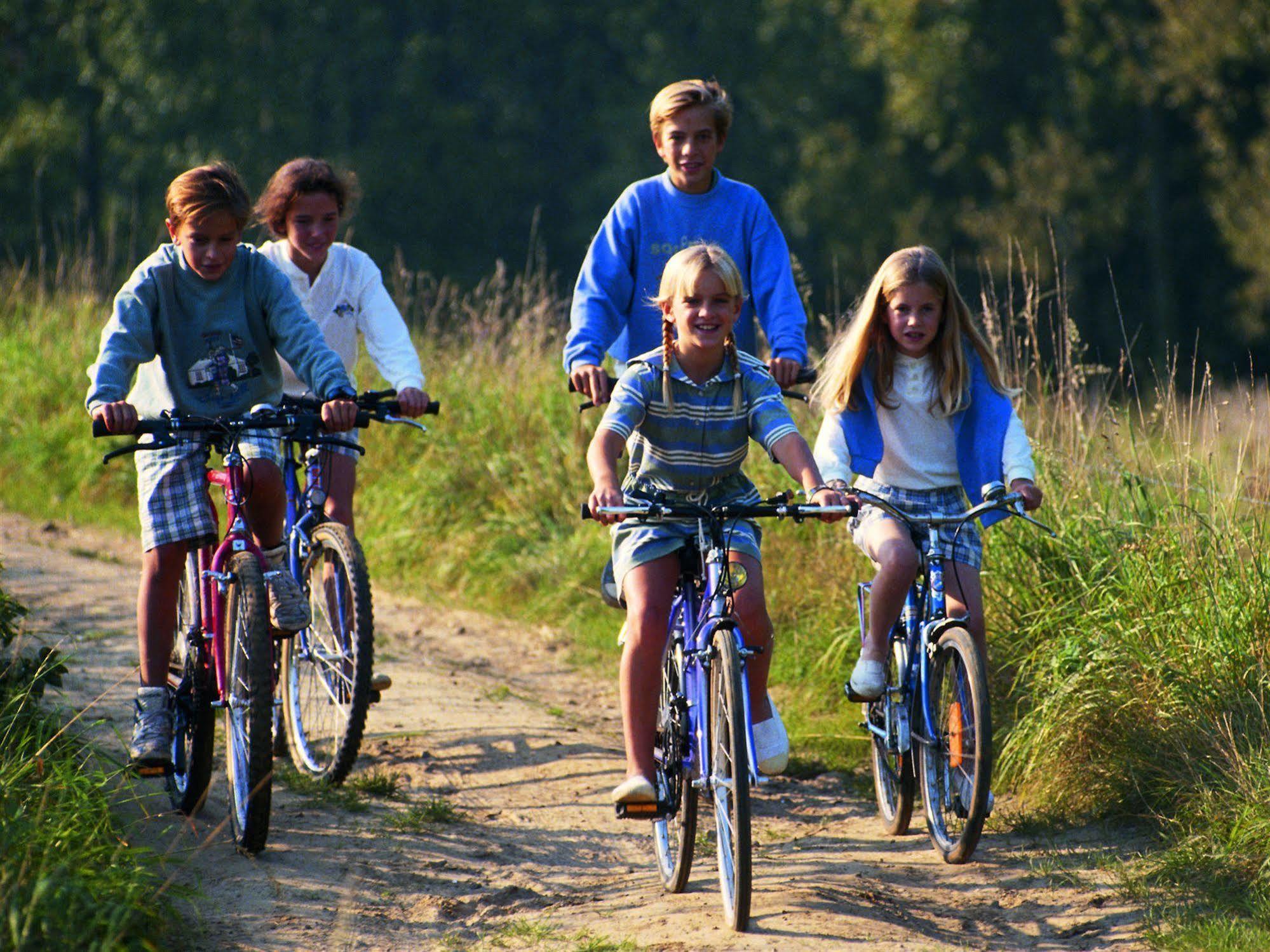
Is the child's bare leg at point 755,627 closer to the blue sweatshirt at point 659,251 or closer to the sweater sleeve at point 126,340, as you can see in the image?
the blue sweatshirt at point 659,251

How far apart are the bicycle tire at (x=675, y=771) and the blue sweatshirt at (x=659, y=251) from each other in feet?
4.71

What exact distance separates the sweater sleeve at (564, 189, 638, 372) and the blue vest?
38.9 inches

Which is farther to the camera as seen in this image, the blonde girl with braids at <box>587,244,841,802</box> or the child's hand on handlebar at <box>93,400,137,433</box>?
the child's hand on handlebar at <box>93,400,137,433</box>

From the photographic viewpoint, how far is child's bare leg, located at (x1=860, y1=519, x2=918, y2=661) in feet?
15.4

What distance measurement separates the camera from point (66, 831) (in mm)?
3793

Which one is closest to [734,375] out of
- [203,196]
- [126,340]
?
[203,196]

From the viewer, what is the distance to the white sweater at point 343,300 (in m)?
5.74

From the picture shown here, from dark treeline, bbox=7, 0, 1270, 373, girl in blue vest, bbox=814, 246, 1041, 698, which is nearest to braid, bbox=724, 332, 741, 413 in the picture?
girl in blue vest, bbox=814, 246, 1041, 698

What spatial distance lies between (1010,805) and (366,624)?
91.4 inches

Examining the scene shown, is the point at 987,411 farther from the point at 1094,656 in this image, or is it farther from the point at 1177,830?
the point at 1177,830

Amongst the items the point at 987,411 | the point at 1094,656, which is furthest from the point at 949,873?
the point at 987,411

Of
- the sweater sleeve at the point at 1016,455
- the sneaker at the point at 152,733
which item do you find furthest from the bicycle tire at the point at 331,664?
the sweater sleeve at the point at 1016,455

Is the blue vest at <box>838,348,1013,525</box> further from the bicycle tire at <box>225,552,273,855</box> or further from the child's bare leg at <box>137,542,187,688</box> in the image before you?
the child's bare leg at <box>137,542,187,688</box>

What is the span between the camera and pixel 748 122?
34562 millimetres
